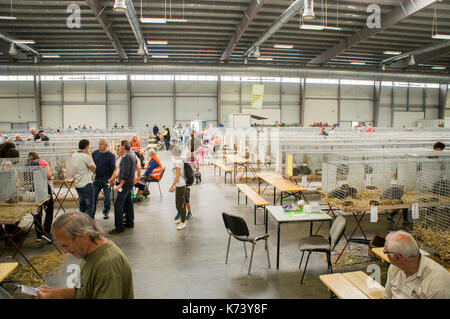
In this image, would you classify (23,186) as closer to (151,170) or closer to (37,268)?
(37,268)

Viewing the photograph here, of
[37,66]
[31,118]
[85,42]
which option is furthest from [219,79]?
[31,118]

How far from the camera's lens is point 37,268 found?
4.15m

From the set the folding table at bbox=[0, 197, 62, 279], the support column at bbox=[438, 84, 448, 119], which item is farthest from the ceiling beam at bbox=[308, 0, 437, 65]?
A: the support column at bbox=[438, 84, 448, 119]

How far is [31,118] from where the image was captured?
77.4 ft

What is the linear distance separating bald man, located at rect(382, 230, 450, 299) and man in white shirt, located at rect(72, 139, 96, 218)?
4884 millimetres

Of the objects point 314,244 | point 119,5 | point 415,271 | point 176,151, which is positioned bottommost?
point 314,244

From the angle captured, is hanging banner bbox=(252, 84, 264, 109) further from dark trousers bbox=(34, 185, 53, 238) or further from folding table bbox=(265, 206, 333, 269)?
dark trousers bbox=(34, 185, 53, 238)

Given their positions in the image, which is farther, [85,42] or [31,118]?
[31,118]

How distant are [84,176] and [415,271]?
5.04m

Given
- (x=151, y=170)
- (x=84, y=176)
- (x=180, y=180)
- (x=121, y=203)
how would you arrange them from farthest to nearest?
(x=151, y=170) < (x=180, y=180) < (x=121, y=203) < (x=84, y=176)

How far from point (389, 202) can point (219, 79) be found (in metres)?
20.4

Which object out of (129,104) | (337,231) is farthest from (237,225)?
(129,104)

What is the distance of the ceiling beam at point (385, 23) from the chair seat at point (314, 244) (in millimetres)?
11762
